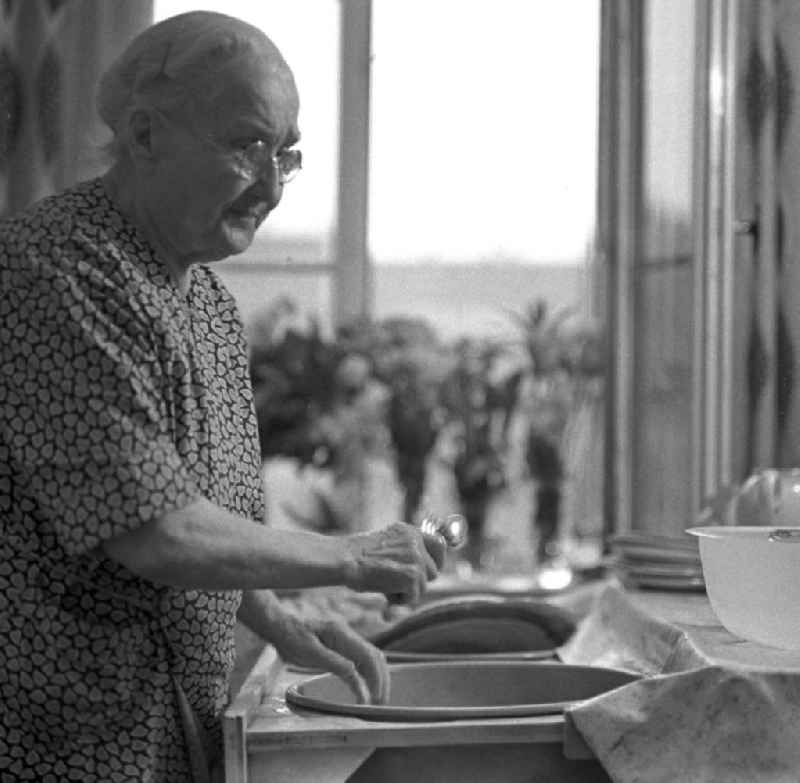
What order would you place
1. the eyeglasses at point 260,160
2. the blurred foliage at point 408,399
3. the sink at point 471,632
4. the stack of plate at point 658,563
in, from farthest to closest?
the blurred foliage at point 408,399, the stack of plate at point 658,563, the sink at point 471,632, the eyeglasses at point 260,160

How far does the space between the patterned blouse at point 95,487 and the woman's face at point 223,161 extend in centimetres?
4

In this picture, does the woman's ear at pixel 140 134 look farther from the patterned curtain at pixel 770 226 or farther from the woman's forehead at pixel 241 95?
the patterned curtain at pixel 770 226

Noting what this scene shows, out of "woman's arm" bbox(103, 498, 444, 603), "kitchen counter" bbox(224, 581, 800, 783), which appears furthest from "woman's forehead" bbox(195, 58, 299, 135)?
"kitchen counter" bbox(224, 581, 800, 783)

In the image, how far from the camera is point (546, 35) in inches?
132

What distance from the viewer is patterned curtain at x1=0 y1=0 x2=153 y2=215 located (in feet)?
8.70

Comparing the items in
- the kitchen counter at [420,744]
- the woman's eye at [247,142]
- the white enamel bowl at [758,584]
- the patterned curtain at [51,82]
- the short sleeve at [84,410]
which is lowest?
the kitchen counter at [420,744]

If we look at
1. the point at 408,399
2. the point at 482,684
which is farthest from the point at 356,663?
the point at 408,399

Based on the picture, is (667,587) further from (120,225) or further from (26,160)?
(26,160)

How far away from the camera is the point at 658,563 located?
1955 mm

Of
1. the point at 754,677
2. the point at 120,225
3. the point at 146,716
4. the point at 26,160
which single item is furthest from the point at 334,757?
the point at 26,160

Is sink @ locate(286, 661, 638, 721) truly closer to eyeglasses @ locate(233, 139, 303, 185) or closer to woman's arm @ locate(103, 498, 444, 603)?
woman's arm @ locate(103, 498, 444, 603)

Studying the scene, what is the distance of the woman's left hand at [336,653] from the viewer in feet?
4.89

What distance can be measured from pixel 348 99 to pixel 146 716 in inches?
92.5

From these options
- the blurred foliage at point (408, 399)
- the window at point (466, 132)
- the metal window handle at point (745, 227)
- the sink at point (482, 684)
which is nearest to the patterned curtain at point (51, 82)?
the window at point (466, 132)
